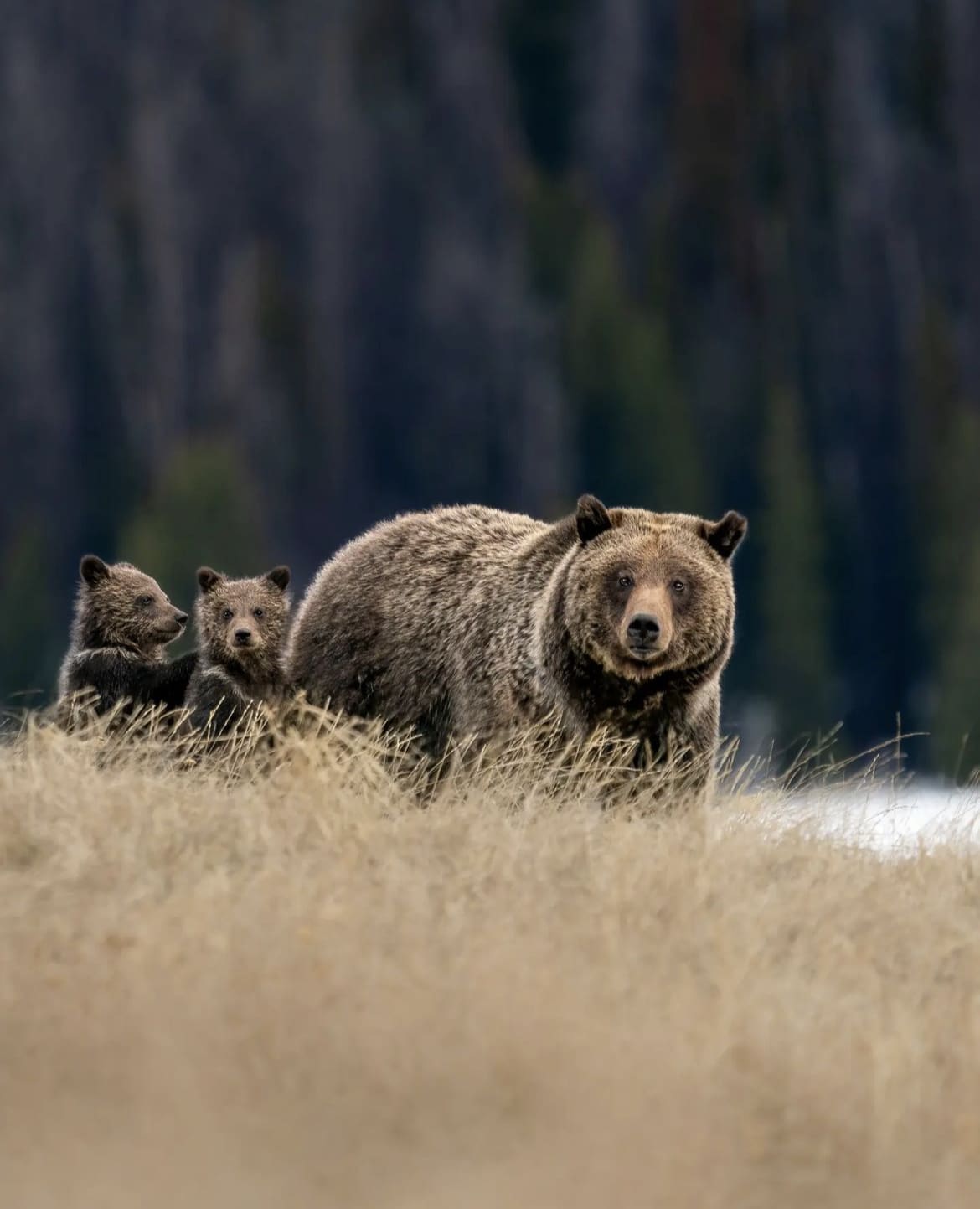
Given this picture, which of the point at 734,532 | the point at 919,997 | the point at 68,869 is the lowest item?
the point at 919,997

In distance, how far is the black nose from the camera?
7.02m

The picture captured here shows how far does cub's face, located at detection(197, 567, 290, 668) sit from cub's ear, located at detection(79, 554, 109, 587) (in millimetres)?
409

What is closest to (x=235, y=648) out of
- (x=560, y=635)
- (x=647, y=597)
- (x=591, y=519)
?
(x=560, y=635)

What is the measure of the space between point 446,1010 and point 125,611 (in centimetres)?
407

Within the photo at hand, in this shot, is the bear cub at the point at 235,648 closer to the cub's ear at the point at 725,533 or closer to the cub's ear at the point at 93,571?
the cub's ear at the point at 93,571

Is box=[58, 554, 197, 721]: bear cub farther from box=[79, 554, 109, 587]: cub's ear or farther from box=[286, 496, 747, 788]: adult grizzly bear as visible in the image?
box=[286, 496, 747, 788]: adult grizzly bear

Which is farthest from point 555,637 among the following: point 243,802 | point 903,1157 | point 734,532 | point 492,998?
point 903,1157

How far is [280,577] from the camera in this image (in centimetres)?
865

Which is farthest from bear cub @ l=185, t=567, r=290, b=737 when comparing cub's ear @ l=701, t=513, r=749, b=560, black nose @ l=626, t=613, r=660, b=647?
cub's ear @ l=701, t=513, r=749, b=560

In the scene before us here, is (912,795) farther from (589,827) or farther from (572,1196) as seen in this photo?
(572,1196)

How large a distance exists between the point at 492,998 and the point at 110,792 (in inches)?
78.8

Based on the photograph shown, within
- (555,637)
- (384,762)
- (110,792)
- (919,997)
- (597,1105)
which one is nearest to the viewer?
(597,1105)

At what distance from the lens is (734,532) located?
7641 millimetres

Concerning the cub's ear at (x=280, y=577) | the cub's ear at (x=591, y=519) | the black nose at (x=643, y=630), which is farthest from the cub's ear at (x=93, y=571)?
the black nose at (x=643, y=630)
